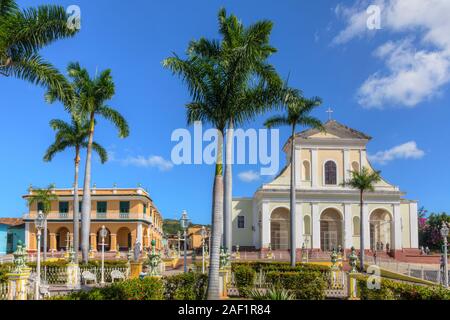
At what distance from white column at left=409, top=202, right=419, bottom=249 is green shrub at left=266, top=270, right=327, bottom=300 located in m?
31.8

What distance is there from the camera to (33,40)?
52.6 feet

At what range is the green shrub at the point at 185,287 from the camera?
15.6m

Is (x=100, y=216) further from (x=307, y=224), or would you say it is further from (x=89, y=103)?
(x=89, y=103)

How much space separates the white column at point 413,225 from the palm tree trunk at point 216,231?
36.2m

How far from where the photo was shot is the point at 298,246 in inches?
1796

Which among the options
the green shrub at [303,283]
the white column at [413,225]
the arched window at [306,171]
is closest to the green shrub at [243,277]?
the green shrub at [303,283]

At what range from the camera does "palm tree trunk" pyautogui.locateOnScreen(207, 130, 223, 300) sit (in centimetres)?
1453

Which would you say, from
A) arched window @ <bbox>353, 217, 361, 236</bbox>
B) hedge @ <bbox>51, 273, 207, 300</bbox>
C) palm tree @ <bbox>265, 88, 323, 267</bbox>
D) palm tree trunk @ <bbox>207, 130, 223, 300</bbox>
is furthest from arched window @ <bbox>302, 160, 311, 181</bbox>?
palm tree trunk @ <bbox>207, 130, 223, 300</bbox>

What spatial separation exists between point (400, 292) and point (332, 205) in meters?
32.4

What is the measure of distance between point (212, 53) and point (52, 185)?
3580cm

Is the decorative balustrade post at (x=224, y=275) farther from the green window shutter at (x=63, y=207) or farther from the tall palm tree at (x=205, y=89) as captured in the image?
the green window shutter at (x=63, y=207)
